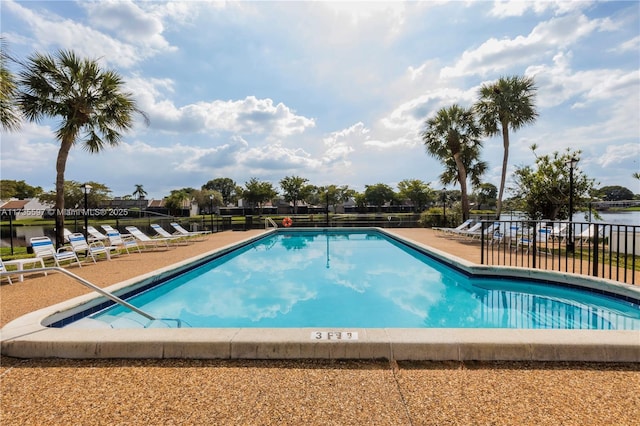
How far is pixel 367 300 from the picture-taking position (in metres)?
6.11

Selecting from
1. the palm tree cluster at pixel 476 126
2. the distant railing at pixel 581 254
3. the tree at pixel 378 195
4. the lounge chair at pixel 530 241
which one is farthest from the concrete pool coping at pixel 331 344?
the tree at pixel 378 195

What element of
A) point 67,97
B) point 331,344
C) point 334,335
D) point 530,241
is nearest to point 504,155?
point 530,241

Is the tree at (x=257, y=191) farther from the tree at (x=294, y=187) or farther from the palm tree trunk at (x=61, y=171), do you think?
the palm tree trunk at (x=61, y=171)

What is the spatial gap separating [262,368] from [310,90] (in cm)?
1377

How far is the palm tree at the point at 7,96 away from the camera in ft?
22.1

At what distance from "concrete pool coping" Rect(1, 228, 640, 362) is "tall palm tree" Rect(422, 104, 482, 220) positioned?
15.0 meters

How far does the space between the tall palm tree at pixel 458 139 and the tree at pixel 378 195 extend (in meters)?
44.1

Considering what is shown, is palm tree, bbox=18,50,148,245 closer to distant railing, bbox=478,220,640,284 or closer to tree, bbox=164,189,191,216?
distant railing, bbox=478,220,640,284

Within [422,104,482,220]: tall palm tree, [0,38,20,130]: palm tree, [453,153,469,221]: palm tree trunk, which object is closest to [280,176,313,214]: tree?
[422,104,482,220]: tall palm tree

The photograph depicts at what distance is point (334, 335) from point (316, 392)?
684 millimetres

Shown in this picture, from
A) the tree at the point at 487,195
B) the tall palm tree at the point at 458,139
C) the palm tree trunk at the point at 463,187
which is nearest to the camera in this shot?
the palm tree trunk at the point at 463,187

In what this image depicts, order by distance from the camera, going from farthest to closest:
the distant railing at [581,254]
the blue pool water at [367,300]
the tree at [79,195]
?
the tree at [79,195] → the distant railing at [581,254] → the blue pool water at [367,300]

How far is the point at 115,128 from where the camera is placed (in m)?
10.2

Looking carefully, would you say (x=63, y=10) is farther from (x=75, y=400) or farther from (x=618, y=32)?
(x=618, y=32)
